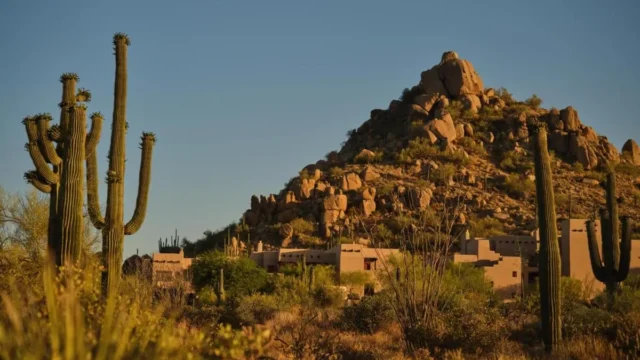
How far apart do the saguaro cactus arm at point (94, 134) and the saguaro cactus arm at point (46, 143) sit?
60cm

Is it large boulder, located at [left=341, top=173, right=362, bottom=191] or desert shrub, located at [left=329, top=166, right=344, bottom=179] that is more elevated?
desert shrub, located at [left=329, top=166, right=344, bottom=179]

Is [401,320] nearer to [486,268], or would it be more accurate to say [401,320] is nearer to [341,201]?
[486,268]

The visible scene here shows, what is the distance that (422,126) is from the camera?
63.1 meters

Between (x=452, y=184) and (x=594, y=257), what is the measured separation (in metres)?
27.3

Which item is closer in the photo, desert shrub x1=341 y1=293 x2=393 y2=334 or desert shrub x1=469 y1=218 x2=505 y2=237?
desert shrub x1=341 y1=293 x2=393 y2=334

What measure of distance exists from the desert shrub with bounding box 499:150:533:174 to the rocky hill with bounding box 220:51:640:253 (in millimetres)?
97

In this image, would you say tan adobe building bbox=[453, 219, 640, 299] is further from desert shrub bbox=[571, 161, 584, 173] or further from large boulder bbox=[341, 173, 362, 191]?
desert shrub bbox=[571, 161, 584, 173]

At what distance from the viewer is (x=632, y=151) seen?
215 feet

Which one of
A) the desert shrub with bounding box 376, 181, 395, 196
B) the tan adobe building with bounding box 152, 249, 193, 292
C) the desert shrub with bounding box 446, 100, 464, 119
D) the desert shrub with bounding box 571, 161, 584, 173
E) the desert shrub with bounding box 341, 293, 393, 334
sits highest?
the desert shrub with bounding box 446, 100, 464, 119

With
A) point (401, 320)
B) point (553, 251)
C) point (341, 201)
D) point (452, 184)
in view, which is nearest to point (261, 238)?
point (341, 201)

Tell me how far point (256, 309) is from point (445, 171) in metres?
30.9

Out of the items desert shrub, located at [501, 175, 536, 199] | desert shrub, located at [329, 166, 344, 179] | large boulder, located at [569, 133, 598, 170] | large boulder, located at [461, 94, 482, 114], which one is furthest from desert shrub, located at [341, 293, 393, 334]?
large boulder, located at [461, 94, 482, 114]

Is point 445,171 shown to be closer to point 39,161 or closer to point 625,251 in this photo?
point 625,251

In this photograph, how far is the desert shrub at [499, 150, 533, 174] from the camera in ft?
194
